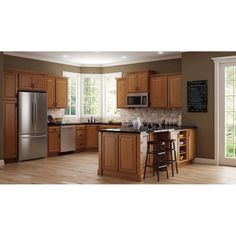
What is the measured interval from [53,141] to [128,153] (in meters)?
3.50

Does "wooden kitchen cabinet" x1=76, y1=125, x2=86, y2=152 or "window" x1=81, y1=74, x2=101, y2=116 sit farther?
Answer: "window" x1=81, y1=74, x2=101, y2=116

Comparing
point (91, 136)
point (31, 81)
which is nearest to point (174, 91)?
point (91, 136)

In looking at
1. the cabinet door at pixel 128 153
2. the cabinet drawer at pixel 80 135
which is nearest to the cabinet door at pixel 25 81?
the cabinet drawer at pixel 80 135

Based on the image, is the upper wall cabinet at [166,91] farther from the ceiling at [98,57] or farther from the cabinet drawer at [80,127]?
the cabinet drawer at [80,127]

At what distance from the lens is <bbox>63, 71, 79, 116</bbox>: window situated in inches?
397

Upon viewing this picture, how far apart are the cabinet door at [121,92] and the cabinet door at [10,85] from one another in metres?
3.11

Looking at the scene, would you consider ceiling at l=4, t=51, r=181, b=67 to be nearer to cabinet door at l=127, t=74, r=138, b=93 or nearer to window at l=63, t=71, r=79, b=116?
window at l=63, t=71, r=79, b=116

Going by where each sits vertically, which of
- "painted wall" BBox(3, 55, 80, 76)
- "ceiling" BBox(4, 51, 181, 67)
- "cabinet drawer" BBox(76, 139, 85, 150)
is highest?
"ceiling" BBox(4, 51, 181, 67)

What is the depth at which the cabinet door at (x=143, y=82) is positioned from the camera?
8.90 m

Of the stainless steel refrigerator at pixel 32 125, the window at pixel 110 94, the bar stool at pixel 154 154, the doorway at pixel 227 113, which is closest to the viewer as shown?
the bar stool at pixel 154 154

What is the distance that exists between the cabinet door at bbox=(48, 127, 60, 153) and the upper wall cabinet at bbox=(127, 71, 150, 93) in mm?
2382

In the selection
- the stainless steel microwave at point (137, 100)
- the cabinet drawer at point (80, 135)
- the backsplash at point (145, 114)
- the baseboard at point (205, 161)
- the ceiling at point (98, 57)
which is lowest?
the baseboard at point (205, 161)

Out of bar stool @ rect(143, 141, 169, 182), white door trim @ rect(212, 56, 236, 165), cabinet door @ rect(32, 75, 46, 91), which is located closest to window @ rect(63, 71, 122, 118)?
cabinet door @ rect(32, 75, 46, 91)
